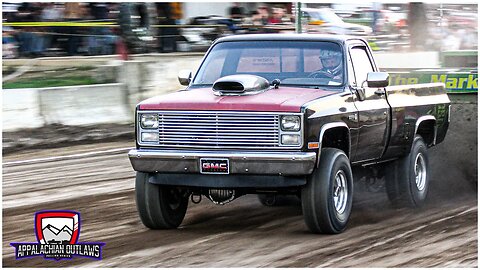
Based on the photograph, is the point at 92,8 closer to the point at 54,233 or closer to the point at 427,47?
the point at 427,47

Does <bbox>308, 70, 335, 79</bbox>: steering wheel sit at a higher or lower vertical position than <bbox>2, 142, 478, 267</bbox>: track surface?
higher

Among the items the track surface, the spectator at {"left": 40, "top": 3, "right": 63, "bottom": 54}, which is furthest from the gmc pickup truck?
the spectator at {"left": 40, "top": 3, "right": 63, "bottom": 54}

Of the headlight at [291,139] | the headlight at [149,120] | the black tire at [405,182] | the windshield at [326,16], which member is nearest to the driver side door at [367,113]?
the black tire at [405,182]

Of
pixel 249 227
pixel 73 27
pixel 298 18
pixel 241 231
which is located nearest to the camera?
pixel 241 231

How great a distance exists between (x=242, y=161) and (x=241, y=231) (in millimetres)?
891

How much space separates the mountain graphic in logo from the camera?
296 inches

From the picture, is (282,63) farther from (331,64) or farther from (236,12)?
(236,12)

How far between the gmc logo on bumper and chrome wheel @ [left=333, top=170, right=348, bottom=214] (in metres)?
0.99

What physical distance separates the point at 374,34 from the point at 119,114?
15.8 ft

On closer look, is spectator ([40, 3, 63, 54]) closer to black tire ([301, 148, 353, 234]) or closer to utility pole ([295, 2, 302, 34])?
utility pole ([295, 2, 302, 34])

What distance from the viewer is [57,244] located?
736cm

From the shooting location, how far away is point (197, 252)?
24.1ft

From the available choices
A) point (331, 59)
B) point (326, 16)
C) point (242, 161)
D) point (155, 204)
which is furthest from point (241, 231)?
point (326, 16)

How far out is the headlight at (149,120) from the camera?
8.02 m
